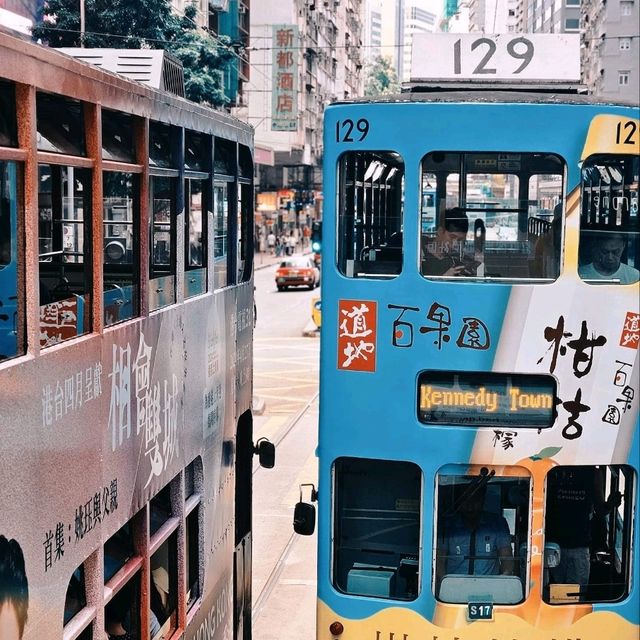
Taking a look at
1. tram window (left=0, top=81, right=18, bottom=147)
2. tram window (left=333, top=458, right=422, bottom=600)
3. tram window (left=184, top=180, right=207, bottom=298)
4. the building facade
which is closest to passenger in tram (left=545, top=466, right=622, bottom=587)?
tram window (left=333, top=458, right=422, bottom=600)

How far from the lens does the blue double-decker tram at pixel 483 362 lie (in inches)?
217

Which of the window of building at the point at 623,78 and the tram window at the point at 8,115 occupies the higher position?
the window of building at the point at 623,78

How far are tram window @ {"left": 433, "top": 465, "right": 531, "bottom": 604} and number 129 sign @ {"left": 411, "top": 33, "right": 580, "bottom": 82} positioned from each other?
2158 millimetres

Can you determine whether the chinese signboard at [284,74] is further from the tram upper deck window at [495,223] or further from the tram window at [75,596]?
the tram window at [75,596]

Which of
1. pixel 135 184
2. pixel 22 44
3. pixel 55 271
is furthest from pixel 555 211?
pixel 22 44

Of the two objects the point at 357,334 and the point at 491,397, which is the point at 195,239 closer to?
the point at 357,334

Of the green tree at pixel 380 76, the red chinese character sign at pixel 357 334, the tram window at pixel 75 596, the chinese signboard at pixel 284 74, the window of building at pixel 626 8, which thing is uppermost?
the green tree at pixel 380 76

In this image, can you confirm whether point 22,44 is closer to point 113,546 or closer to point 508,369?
point 113,546

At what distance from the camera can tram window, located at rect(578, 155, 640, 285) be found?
5.51 m

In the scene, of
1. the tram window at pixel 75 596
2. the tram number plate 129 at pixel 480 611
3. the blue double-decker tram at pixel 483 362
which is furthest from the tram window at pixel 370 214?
the tram window at pixel 75 596

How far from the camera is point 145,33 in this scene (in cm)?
1705

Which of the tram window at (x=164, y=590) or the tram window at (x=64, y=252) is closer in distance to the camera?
the tram window at (x=64, y=252)

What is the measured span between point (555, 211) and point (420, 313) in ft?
2.72

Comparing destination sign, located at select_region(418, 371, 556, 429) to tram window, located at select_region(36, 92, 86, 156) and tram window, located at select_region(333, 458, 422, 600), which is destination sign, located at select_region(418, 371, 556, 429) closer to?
tram window, located at select_region(333, 458, 422, 600)
